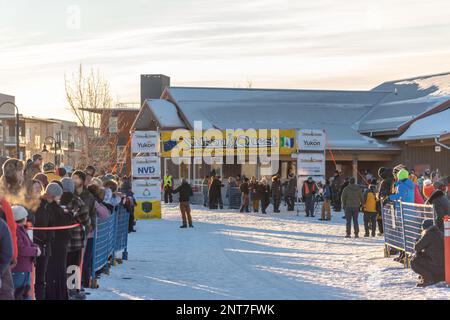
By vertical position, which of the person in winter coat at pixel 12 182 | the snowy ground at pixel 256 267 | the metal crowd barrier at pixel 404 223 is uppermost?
the person in winter coat at pixel 12 182

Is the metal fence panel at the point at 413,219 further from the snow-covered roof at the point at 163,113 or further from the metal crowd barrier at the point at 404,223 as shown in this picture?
the snow-covered roof at the point at 163,113

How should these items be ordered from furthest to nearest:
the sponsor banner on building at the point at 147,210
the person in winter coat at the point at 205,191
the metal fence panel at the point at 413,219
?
the person in winter coat at the point at 205,191 → the sponsor banner on building at the point at 147,210 → the metal fence panel at the point at 413,219

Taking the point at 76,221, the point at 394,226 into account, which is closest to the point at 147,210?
the point at 394,226

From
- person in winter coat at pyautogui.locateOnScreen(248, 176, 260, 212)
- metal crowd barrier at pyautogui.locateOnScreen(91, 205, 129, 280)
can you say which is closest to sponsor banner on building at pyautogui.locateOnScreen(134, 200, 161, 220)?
person in winter coat at pyautogui.locateOnScreen(248, 176, 260, 212)

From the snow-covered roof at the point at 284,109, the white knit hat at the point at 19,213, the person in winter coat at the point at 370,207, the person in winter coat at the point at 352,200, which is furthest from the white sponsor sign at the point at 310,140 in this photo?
the white knit hat at the point at 19,213

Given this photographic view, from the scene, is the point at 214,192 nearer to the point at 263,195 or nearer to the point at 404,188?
the point at 263,195

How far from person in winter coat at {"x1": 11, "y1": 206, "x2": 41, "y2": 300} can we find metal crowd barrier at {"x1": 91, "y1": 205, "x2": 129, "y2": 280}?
149 inches

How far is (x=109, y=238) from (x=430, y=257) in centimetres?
530

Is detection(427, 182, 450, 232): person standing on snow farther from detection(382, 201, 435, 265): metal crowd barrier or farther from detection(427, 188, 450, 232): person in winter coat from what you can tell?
detection(382, 201, 435, 265): metal crowd barrier

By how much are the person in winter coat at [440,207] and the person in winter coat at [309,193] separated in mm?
18042

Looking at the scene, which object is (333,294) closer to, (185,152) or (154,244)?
(154,244)

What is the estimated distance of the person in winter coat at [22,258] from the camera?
852cm
